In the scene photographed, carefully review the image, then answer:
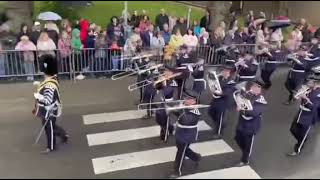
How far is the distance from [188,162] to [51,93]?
303 cm

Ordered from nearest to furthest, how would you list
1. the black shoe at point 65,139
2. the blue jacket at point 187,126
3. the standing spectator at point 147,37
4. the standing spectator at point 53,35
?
the blue jacket at point 187,126, the black shoe at point 65,139, the standing spectator at point 53,35, the standing spectator at point 147,37

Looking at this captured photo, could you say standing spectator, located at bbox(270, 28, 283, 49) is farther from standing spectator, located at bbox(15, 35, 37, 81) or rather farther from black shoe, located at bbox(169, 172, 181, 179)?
black shoe, located at bbox(169, 172, 181, 179)

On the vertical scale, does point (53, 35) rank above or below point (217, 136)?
above

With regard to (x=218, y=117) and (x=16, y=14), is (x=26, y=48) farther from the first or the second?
(x=218, y=117)

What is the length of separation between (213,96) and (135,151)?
2.23m

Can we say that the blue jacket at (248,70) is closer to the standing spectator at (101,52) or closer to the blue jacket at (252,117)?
the blue jacket at (252,117)

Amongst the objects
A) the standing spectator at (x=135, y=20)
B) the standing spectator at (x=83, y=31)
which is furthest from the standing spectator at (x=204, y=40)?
the standing spectator at (x=83, y=31)

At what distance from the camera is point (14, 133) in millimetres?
9875

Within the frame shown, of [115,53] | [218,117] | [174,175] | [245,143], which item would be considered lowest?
[174,175]

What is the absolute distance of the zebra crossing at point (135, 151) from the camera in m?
8.48

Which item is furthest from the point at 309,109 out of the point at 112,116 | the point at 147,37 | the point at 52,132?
the point at 147,37

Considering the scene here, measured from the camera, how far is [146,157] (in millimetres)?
8984

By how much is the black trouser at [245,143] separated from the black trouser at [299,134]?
1245 millimetres

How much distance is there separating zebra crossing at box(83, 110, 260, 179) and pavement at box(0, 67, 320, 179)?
0.32 feet
